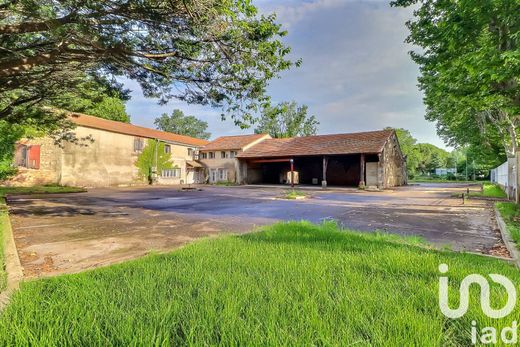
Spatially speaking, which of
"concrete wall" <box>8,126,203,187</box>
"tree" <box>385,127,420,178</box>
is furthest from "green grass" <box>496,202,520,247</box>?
"tree" <box>385,127,420,178</box>

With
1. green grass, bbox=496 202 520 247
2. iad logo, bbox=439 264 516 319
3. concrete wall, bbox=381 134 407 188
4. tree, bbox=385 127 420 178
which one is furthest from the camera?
tree, bbox=385 127 420 178

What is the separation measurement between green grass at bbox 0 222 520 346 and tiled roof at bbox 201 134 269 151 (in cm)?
3194

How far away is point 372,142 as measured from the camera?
26.8 meters

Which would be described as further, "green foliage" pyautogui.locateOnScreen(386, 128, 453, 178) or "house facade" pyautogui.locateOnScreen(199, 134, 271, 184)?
"green foliage" pyautogui.locateOnScreen(386, 128, 453, 178)

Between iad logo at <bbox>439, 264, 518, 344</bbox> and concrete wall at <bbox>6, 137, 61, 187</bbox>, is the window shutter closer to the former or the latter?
concrete wall at <bbox>6, 137, 61, 187</bbox>

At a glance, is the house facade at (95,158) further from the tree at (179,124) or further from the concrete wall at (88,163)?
the tree at (179,124)

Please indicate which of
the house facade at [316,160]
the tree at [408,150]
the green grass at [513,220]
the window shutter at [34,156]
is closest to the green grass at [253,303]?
the green grass at [513,220]

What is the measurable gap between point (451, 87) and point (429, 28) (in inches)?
82.5

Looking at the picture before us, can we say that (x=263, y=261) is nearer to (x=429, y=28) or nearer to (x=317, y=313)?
(x=317, y=313)

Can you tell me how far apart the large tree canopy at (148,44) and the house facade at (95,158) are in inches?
498

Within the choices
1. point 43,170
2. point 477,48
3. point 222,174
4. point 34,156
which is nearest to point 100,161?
point 43,170

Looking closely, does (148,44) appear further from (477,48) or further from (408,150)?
(408,150)

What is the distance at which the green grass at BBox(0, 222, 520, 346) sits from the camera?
6.57 feet

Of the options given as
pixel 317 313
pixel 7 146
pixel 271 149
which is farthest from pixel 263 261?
pixel 271 149
